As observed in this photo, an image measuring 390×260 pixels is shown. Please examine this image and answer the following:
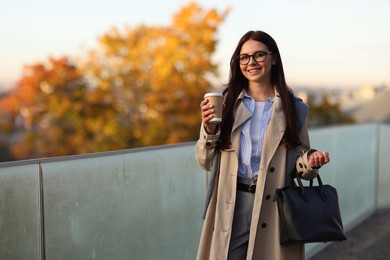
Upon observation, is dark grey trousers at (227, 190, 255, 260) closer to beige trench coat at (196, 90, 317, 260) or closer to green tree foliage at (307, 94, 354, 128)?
beige trench coat at (196, 90, 317, 260)

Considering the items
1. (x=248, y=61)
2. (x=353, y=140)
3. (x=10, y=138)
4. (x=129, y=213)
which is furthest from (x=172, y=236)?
(x=10, y=138)

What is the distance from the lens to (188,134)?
31812 millimetres

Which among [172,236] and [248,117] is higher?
[248,117]

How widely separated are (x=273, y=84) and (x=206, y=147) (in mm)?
475

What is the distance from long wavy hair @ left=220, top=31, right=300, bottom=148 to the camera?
2.55m

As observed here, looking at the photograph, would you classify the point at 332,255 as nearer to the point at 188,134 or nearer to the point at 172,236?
the point at 172,236

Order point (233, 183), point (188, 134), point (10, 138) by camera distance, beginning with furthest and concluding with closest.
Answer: point (10, 138), point (188, 134), point (233, 183)

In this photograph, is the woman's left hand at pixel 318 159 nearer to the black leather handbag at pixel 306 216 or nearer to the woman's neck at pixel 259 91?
the black leather handbag at pixel 306 216

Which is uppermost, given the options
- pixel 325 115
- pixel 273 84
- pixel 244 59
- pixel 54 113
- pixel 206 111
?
pixel 244 59

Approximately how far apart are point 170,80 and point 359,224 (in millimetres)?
25879

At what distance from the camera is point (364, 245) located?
5887mm

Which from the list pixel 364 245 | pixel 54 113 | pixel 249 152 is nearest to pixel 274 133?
pixel 249 152

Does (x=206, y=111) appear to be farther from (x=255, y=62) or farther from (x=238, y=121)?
(x=255, y=62)

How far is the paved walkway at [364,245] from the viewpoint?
17.9ft
